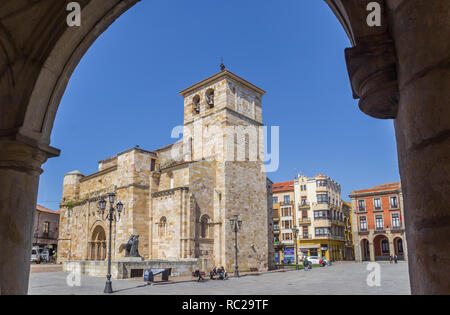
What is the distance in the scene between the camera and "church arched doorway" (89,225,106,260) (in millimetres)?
29797

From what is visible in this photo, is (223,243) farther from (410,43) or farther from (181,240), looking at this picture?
(410,43)

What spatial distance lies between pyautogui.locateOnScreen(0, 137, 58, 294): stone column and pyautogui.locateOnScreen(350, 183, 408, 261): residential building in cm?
4734

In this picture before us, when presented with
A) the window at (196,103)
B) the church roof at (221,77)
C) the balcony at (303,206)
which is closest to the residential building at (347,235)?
the balcony at (303,206)

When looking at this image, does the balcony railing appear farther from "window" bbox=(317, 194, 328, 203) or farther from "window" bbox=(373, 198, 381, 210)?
"window" bbox=(373, 198, 381, 210)

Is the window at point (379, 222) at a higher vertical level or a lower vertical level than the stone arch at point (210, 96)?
lower

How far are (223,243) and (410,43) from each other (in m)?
23.2

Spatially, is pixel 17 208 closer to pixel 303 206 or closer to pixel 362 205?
pixel 362 205

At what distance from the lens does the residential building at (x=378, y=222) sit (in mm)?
45781

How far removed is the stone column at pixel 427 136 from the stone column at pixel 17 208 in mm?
3295

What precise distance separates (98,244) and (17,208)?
28693mm

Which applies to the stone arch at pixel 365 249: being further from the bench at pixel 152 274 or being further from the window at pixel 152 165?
the bench at pixel 152 274

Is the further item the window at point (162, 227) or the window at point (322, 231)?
the window at point (322, 231)

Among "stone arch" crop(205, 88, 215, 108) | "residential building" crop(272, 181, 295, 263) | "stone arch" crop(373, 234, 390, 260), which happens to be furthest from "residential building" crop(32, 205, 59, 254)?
"stone arch" crop(373, 234, 390, 260)
